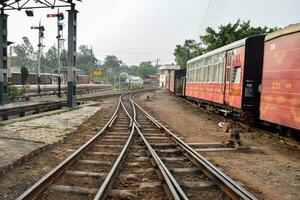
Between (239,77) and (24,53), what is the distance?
143 metres

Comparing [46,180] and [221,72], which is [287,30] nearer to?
[221,72]

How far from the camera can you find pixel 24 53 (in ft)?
479

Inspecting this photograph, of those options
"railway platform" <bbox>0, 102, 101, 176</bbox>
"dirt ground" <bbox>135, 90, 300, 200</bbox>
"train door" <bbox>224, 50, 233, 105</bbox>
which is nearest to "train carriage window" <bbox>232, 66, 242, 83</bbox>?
"train door" <bbox>224, 50, 233, 105</bbox>

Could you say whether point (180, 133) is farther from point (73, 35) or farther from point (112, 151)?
point (73, 35)

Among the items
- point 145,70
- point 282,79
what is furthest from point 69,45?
point 145,70

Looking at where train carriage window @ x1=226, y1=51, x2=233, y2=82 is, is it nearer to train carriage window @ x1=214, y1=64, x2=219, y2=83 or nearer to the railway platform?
train carriage window @ x1=214, y1=64, x2=219, y2=83

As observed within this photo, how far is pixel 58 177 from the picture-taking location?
6.47 meters

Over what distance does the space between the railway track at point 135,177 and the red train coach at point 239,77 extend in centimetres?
469

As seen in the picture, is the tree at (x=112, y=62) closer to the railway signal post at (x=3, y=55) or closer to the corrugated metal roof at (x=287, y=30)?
the railway signal post at (x=3, y=55)

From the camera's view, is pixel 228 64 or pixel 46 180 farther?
pixel 228 64

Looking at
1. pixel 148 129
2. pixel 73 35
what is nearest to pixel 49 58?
pixel 73 35

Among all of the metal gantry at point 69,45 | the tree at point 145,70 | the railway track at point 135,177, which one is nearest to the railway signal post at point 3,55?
the metal gantry at point 69,45

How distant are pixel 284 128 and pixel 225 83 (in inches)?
190

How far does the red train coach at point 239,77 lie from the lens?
43.6ft
